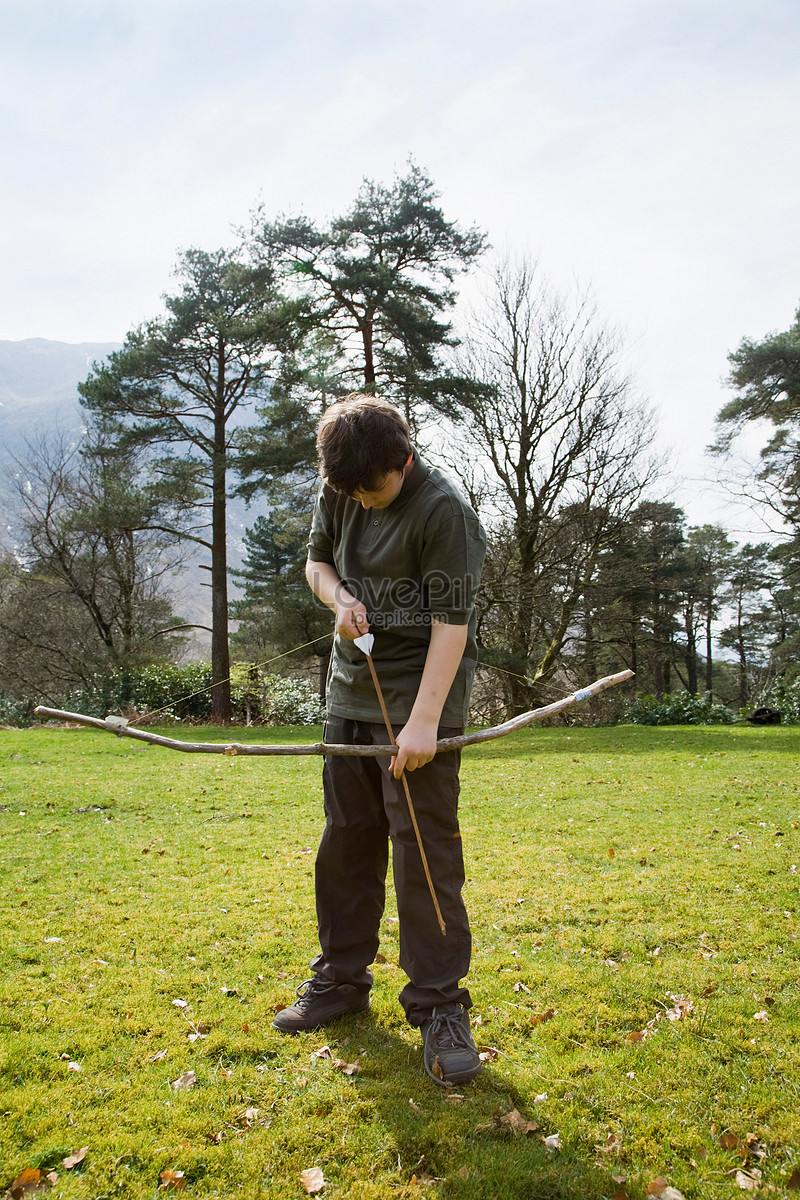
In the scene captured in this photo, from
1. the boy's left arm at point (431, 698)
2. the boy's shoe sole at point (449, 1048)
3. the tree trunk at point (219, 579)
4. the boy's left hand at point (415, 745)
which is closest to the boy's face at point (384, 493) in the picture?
the boy's left arm at point (431, 698)

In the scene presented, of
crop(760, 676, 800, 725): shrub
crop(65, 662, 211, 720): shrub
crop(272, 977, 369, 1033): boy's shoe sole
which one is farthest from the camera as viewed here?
crop(65, 662, 211, 720): shrub

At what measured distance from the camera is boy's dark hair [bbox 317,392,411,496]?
6.66ft

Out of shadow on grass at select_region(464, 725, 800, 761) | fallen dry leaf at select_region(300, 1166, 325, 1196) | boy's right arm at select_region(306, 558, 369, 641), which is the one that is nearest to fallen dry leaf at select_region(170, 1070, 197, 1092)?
fallen dry leaf at select_region(300, 1166, 325, 1196)

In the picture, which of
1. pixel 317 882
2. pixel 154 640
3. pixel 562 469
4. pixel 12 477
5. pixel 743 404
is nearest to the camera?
pixel 317 882

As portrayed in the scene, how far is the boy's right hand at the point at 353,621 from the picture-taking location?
7.11 ft

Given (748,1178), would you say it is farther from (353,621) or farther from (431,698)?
(353,621)

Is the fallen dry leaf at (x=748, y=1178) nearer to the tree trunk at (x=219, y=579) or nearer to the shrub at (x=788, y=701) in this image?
the shrub at (x=788, y=701)

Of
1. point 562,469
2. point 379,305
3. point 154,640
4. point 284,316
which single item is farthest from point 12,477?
point 562,469

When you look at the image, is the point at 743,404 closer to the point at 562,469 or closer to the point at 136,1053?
the point at 562,469

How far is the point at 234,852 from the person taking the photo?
4.74 m

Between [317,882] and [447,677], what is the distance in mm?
863

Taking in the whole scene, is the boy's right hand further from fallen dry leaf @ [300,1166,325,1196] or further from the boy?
fallen dry leaf @ [300,1166,325,1196]

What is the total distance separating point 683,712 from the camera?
14953 mm

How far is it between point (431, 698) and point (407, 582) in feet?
1.23
